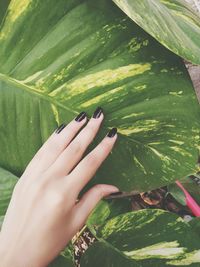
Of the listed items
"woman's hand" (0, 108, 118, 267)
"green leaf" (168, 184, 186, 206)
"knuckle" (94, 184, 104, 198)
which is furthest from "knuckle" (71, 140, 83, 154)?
"green leaf" (168, 184, 186, 206)

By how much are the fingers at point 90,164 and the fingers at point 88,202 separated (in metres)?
0.05

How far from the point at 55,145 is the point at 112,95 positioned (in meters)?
0.14

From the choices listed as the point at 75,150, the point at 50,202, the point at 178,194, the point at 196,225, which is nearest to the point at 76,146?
the point at 75,150

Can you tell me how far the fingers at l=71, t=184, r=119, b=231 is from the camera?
2.20 ft

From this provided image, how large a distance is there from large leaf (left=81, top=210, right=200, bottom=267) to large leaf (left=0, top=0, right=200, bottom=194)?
0.08 metres

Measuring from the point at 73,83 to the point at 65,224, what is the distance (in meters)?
0.26

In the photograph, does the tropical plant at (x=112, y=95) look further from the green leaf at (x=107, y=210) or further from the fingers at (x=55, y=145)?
the green leaf at (x=107, y=210)

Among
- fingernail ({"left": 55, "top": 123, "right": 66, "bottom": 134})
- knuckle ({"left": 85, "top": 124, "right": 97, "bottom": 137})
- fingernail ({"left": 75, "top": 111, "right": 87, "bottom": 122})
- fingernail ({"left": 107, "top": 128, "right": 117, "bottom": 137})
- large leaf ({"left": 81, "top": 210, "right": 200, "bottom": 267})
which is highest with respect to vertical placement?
fingernail ({"left": 55, "top": 123, "right": 66, "bottom": 134})

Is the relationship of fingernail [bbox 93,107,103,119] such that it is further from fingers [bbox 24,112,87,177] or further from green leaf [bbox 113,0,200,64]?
green leaf [bbox 113,0,200,64]

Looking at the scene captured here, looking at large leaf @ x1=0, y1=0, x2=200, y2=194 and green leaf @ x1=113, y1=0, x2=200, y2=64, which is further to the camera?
large leaf @ x1=0, y1=0, x2=200, y2=194

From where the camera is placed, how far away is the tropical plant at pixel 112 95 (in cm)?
71

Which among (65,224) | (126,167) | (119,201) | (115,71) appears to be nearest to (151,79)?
(115,71)

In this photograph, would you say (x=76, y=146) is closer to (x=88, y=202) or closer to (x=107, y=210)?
(x=88, y=202)

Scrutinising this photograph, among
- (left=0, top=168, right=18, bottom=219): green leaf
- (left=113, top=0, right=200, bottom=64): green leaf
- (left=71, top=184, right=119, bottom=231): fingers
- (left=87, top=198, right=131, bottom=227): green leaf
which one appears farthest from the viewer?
(left=87, top=198, right=131, bottom=227): green leaf
